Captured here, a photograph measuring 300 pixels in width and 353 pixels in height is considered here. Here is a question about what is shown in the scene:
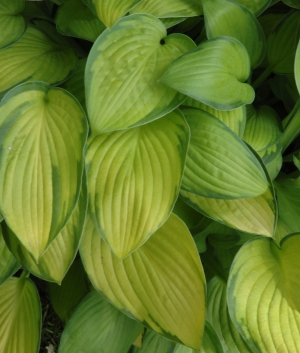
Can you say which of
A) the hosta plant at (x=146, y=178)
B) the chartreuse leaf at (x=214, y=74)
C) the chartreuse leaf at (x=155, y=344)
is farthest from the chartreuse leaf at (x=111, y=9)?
the chartreuse leaf at (x=155, y=344)

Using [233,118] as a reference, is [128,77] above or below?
above

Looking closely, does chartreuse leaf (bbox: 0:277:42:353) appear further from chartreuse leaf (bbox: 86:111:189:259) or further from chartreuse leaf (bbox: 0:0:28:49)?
chartreuse leaf (bbox: 0:0:28:49)

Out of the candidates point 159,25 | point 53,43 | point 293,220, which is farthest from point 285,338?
point 53,43

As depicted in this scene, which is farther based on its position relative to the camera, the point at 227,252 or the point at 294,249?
the point at 227,252

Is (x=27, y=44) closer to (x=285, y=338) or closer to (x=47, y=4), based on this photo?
(x=47, y=4)

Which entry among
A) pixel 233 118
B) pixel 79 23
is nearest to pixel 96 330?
pixel 233 118

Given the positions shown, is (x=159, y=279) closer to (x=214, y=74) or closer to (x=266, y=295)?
(x=266, y=295)

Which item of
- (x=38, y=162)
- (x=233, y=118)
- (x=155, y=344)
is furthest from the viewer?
(x=155, y=344)
